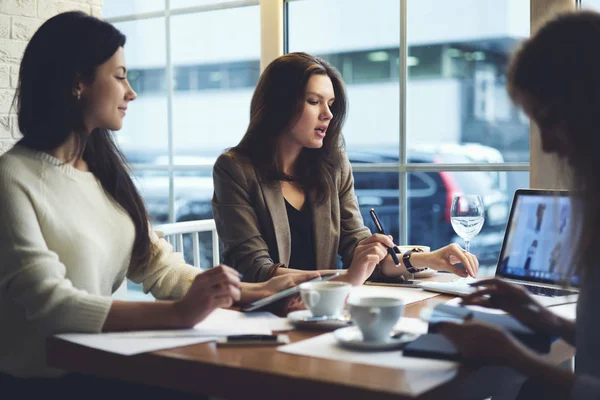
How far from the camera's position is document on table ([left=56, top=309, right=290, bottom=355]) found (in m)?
1.23

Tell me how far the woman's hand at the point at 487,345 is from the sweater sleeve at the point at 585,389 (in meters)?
0.07

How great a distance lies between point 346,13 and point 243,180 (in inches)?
56.5

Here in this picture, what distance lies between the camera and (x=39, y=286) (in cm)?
131

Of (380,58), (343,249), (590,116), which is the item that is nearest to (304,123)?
(343,249)

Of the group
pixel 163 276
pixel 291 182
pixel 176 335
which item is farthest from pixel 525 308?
pixel 291 182

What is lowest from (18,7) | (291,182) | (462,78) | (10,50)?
(291,182)

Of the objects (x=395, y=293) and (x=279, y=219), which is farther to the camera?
(x=279, y=219)

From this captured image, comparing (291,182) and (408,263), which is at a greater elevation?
(291,182)

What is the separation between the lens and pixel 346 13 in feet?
10.8

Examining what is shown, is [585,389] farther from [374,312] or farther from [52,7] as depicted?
[52,7]

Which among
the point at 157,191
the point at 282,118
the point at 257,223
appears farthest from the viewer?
the point at 157,191

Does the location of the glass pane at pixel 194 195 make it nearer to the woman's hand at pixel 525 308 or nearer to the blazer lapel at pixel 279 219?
the blazer lapel at pixel 279 219

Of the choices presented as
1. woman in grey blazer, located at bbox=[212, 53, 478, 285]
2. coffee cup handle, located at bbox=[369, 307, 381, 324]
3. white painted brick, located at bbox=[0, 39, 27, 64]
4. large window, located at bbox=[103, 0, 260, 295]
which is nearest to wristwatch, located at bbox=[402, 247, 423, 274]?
woman in grey blazer, located at bbox=[212, 53, 478, 285]

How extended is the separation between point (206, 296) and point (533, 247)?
90 centimetres
